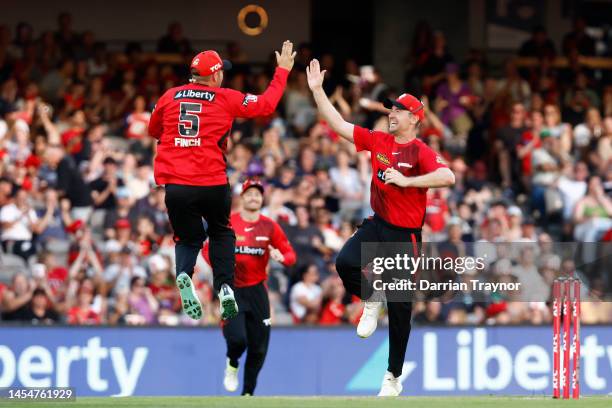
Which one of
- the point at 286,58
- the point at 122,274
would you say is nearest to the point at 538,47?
the point at 122,274

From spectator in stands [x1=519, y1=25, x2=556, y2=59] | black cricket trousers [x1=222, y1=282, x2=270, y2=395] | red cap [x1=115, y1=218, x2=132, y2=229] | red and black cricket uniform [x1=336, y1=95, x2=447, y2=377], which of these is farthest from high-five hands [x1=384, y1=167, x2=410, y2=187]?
spectator in stands [x1=519, y1=25, x2=556, y2=59]

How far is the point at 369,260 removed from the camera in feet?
47.4

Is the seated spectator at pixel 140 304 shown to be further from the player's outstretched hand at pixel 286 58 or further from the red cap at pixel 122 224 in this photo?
the player's outstretched hand at pixel 286 58

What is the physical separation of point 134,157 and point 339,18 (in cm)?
701

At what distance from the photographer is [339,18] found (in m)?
28.1

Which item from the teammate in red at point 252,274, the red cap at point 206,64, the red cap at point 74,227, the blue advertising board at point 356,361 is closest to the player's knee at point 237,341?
the teammate in red at point 252,274

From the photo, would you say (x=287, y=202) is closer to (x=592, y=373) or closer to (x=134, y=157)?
(x=134, y=157)

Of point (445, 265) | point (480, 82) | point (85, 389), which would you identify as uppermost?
point (480, 82)

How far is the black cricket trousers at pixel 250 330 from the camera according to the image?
17.2 meters

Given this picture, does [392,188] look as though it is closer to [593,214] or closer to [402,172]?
[402,172]

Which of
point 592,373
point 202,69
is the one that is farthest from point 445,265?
point 202,69

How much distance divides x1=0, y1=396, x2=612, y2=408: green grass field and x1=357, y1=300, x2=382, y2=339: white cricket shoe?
594mm

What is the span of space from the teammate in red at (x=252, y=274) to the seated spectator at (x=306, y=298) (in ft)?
10.2

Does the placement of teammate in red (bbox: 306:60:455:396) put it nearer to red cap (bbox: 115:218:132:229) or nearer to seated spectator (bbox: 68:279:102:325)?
seated spectator (bbox: 68:279:102:325)
